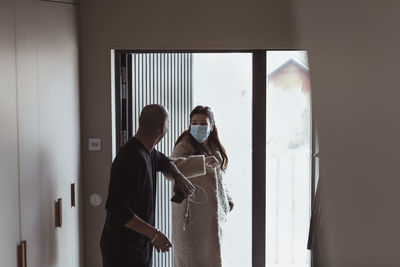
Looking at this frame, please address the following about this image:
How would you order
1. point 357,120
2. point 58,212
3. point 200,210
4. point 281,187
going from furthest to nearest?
1. point 281,187
2. point 200,210
3. point 58,212
4. point 357,120

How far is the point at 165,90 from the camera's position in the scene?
313 cm

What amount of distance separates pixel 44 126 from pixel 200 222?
2.97ft

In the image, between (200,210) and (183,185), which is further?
(200,210)

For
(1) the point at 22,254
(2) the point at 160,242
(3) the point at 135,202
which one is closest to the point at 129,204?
(3) the point at 135,202

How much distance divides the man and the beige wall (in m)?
0.83

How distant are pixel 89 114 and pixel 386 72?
2970 millimetres

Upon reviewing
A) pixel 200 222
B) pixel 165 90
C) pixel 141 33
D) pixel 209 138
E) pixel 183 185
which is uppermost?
pixel 141 33

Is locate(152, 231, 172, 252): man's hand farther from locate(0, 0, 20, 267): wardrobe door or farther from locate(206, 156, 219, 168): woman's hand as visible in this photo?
locate(206, 156, 219, 168): woman's hand

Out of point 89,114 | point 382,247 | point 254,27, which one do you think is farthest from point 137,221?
point 382,247

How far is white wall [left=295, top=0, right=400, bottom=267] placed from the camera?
16 cm

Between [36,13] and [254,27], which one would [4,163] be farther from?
[254,27]

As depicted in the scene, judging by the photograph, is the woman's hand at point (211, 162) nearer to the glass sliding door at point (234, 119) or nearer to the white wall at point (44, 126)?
the glass sliding door at point (234, 119)

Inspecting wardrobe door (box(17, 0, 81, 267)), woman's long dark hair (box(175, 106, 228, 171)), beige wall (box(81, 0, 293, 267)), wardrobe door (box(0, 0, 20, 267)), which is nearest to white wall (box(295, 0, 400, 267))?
wardrobe door (box(0, 0, 20, 267))

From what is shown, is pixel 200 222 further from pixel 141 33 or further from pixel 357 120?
pixel 357 120
